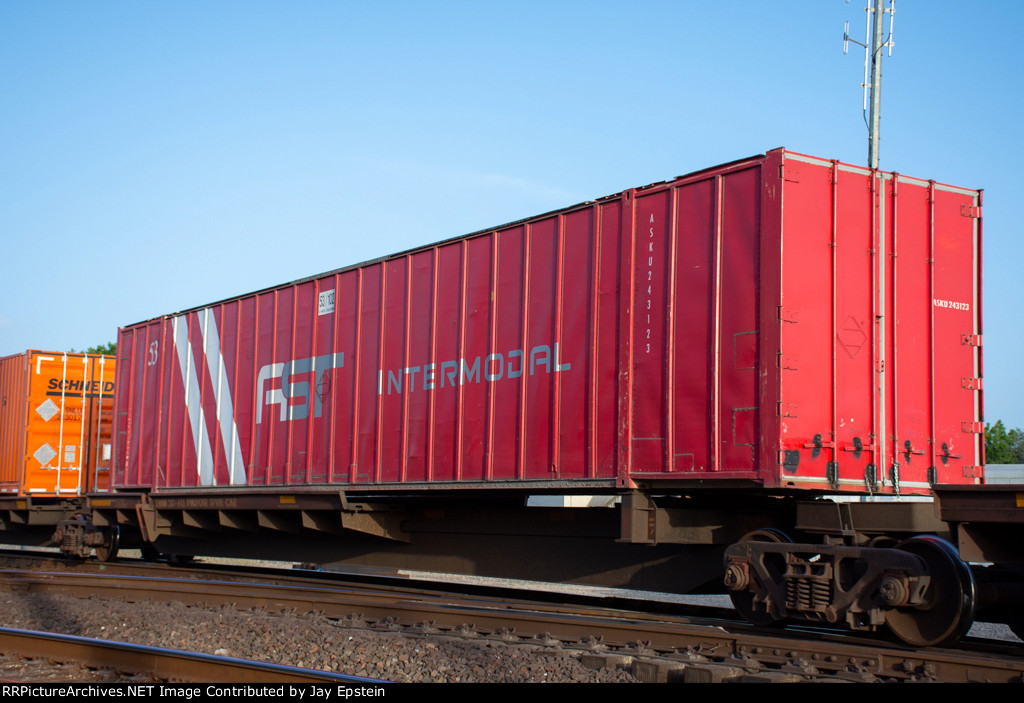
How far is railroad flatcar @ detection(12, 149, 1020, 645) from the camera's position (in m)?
7.42

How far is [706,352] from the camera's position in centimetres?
808

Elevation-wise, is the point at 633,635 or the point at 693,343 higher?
the point at 693,343

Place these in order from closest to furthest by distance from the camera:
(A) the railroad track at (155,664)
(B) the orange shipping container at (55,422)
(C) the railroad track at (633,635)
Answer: (A) the railroad track at (155,664) < (C) the railroad track at (633,635) < (B) the orange shipping container at (55,422)

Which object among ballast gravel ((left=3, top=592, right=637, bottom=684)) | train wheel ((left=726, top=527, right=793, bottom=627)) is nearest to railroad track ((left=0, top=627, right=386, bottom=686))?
ballast gravel ((left=3, top=592, right=637, bottom=684))

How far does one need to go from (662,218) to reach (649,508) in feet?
8.74

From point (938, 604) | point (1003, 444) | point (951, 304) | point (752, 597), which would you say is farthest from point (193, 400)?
point (1003, 444)

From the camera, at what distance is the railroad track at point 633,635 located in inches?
228

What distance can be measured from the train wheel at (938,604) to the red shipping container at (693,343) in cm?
98

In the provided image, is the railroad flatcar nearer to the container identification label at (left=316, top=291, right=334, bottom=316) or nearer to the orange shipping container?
the container identification label at (left=316, top=291, right=334, bottom=316)

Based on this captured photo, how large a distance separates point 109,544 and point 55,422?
11.2 feet

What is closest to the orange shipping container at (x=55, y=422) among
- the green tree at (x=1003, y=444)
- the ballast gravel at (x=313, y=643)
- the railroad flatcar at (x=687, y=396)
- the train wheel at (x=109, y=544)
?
the train wheel at (x=109, y=544)

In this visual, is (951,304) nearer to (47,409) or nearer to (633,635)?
(633,635)

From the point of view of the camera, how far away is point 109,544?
53.0ft

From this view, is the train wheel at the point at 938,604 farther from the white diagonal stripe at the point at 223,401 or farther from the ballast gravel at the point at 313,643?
the white diagonal stripe at the point at 223,401
